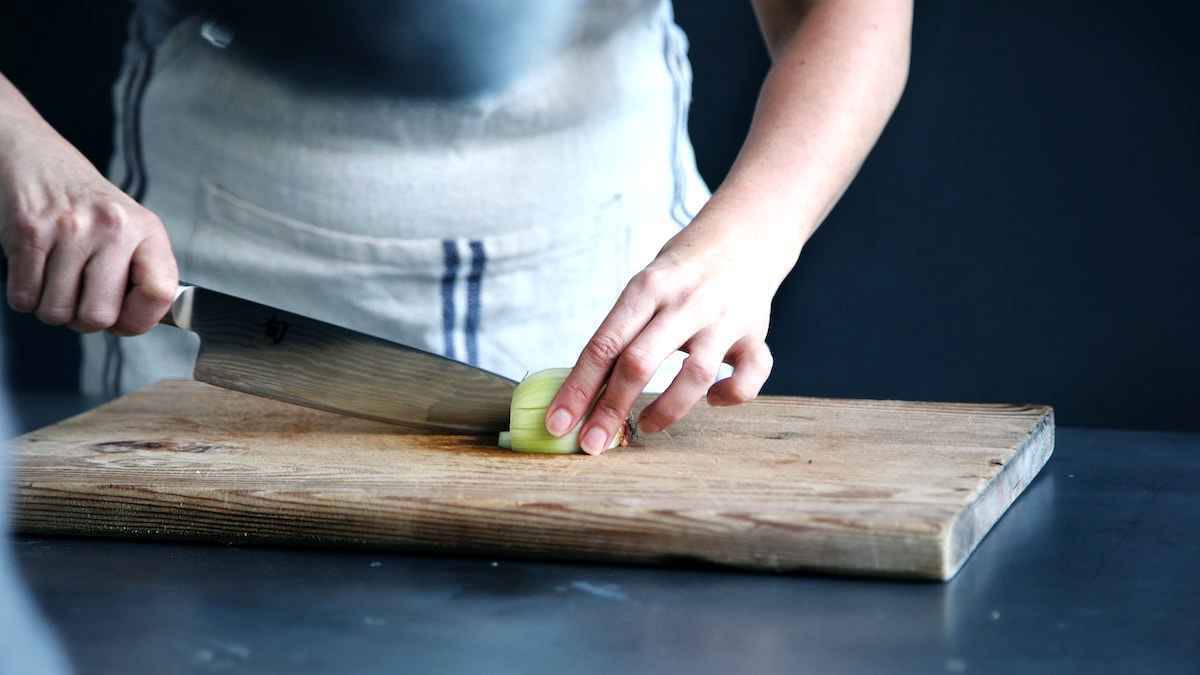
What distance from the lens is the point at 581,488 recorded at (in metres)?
0.85

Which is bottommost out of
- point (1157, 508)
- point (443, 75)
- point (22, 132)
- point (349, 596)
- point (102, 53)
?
point (349, 596)

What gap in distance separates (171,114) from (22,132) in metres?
0.26

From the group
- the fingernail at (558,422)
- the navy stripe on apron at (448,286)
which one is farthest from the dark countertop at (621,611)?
the navy stripe on apron at (448,286)

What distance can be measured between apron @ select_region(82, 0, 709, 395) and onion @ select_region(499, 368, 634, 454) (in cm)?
29

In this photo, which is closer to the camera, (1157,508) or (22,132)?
(1157,508)

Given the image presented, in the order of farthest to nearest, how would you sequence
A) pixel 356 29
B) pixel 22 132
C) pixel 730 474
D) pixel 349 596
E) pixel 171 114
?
pixel 171 114 → pixel 356 29 → pixel 22 132 → pixel 730 474 → pixel 349 596

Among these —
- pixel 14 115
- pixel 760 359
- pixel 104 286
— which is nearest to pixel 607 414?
pixel 760 359

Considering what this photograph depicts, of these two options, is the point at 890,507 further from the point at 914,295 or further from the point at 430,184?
the point at 914,295

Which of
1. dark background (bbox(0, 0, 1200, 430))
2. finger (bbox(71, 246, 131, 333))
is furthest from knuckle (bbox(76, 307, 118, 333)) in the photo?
dark background (bbox(0, 0, 1200, 430))

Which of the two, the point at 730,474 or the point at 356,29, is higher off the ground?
the point at 356,29

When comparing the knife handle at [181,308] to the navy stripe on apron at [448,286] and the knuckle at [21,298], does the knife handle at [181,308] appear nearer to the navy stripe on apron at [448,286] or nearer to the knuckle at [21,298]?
the knuckle at [21,298]

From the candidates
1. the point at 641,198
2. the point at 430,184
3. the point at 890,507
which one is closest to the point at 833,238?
the point at 641,198

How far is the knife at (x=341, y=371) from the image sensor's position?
1019mm

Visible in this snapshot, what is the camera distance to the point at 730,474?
0.88 m
